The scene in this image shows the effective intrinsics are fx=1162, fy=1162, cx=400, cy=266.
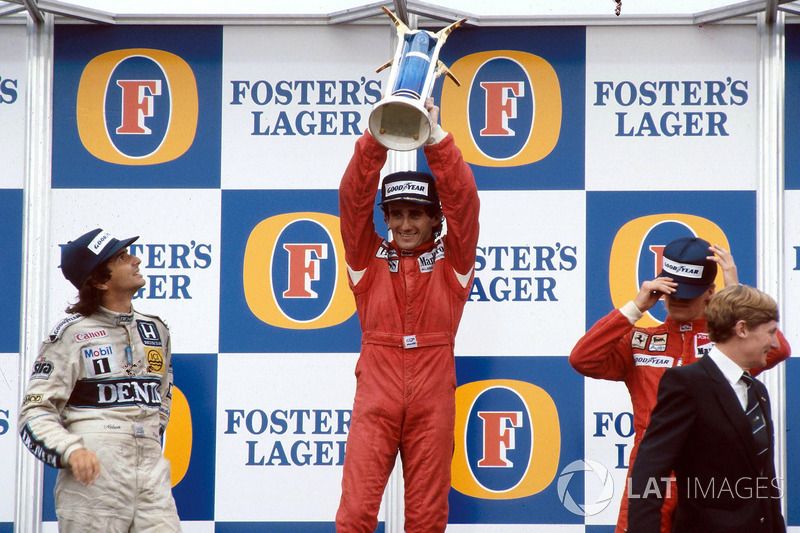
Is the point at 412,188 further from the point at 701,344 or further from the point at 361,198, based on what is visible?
the point at 701,344

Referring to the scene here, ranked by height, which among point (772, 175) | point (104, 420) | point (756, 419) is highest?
point (772, 175)

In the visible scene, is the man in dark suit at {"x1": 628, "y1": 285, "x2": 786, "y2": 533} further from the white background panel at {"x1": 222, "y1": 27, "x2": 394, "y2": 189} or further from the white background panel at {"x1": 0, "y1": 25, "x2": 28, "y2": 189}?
the white background panel at {"x1": 0, "y1": 25, "x2": 28, "y2": 189}

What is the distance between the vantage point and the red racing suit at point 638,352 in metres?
3.60

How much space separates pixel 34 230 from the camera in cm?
430

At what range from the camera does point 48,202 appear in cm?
432

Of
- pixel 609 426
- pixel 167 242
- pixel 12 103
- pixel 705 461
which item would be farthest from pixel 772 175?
pixel 12 103

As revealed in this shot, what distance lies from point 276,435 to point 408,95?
1511 millimetres

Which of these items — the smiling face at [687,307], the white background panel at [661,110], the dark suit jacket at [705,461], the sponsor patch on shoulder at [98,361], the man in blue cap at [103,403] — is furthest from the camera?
the white background panel at [661,110]

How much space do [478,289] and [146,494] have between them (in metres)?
1.46

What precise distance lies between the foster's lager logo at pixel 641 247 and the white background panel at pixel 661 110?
0.41 feet

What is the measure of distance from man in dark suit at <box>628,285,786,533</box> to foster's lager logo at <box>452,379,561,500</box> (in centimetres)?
152

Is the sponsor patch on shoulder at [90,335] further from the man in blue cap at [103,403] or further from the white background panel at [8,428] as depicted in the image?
the white background panel at [8,428]

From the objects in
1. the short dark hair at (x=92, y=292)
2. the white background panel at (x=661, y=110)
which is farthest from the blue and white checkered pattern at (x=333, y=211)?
the short dark hair at (x=92, y=292)

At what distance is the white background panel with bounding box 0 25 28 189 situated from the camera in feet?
14.3
